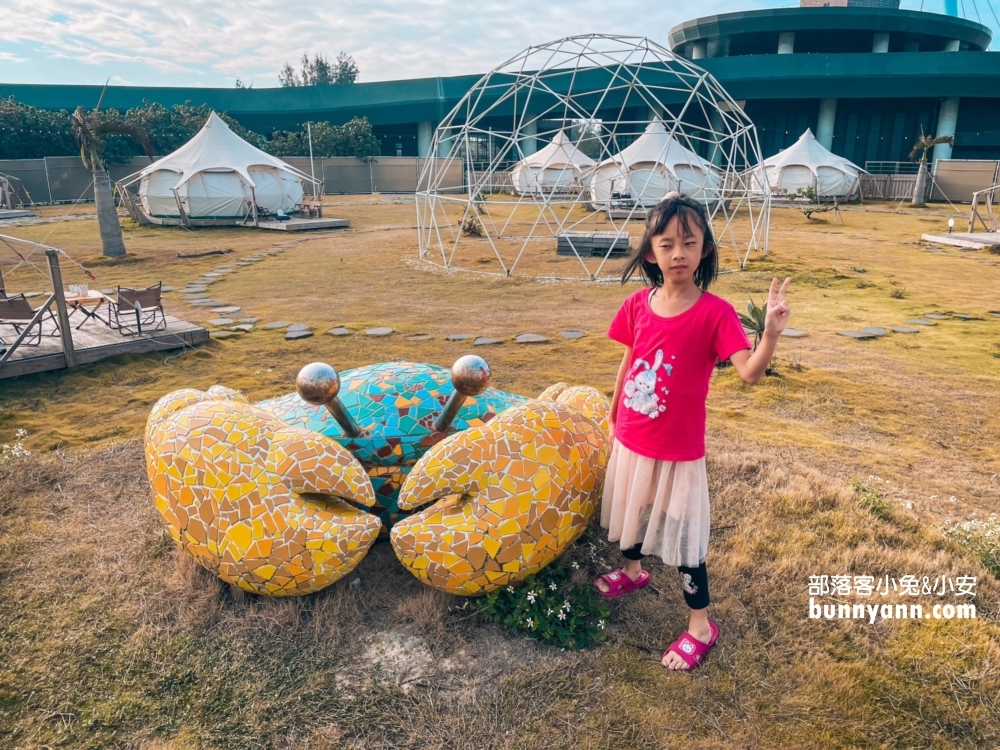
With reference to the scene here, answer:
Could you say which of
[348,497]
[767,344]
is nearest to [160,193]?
[348,497]

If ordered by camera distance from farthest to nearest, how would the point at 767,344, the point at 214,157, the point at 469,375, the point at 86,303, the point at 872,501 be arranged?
1. the point at 214,157
2. the point at 86,303
3. the point at 872,501
4. the point at 469,375
5. the point at 767,344

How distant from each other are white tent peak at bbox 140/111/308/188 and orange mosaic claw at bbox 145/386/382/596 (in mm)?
16853

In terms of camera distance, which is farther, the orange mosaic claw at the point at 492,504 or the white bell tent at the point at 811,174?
the white bell tent at the point at 811,174

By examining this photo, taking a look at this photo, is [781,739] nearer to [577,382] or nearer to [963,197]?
[577,382]

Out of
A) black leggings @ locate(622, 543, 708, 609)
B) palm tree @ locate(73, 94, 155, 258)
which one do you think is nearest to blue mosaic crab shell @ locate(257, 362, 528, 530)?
black leggings @ locate(622, 543, 708, 609)

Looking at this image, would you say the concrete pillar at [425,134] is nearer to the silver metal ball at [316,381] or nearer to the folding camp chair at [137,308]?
the folding camp chair at [137,308]

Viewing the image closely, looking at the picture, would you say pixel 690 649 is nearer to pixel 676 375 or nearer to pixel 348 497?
pixel 676 375

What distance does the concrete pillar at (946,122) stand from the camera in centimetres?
2675

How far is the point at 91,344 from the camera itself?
5.88m

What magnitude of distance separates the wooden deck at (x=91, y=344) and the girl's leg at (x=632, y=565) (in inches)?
203

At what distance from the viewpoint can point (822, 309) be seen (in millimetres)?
8047

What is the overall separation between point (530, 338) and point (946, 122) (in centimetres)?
2916

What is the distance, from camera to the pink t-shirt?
2025 mm

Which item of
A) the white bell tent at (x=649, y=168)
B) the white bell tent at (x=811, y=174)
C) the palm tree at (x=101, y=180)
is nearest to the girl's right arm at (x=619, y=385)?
the palm tree at (x=101, y=180)
